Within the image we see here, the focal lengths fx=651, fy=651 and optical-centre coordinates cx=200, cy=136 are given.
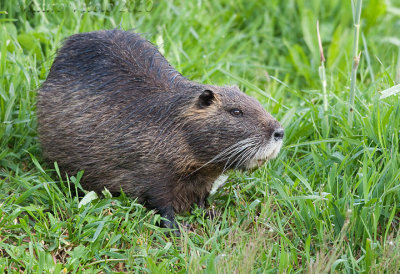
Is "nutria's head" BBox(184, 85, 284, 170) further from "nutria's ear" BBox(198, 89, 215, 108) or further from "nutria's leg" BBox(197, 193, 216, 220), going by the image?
"nutria's leg" BBox(197, 193, 216, 220)

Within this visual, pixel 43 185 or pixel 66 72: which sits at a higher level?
pixel 66 72

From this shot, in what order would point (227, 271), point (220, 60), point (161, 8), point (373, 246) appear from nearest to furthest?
point (227, 271), point (373, 246), point (220, 60), point (161, 8)

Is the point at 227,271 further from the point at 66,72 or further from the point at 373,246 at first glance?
A: the point at 66,72

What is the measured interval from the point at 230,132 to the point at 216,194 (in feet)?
1.83

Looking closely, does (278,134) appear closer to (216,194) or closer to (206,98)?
(206,98)

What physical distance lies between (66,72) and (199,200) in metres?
1.29

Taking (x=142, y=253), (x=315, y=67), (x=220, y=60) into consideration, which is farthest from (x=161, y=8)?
(x=142, y=253)

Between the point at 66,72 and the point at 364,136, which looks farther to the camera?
the point at 66,72

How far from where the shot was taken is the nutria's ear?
13.3 feet

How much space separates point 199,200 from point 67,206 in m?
0.89

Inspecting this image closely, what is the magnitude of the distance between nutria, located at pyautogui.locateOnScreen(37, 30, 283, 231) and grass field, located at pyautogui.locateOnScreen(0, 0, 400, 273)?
17 cm

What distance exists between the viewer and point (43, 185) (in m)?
Result: 4.05

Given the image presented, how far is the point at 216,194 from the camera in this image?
14.4 feet

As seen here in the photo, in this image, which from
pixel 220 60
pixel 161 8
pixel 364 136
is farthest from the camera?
pixel 161 8
